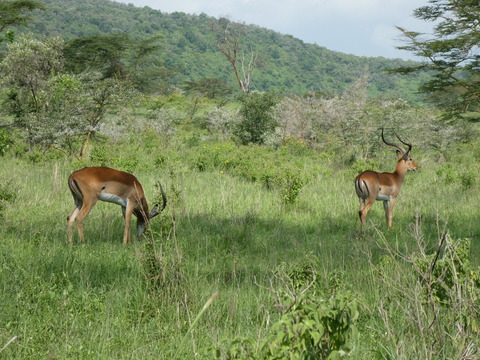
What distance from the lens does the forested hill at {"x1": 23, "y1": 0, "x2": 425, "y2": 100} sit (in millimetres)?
86750

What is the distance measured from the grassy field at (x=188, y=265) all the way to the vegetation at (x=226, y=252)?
0.02m


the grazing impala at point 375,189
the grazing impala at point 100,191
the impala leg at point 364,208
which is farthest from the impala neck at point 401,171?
the grazing impala at point 100,191

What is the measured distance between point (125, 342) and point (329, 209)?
548cm

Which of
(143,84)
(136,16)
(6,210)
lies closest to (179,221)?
(6,210)

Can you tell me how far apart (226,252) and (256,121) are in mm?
16279

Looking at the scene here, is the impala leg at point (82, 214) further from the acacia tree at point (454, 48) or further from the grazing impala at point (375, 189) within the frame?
the acacia tree at point (454, 48)

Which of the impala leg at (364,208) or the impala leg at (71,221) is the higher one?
the impala leg at (364,208)

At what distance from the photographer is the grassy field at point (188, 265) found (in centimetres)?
266

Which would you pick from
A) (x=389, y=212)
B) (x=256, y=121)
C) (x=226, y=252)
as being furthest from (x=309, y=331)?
(x=256, y=121)

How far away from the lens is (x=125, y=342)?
106 inches

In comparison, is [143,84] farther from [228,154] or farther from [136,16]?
[136,16]

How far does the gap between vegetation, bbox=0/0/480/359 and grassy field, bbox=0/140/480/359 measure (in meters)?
0.02

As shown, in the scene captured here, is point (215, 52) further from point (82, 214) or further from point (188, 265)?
point (188, 265)

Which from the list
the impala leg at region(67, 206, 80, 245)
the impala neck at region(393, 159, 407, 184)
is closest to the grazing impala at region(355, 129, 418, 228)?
the impala neck at region(393, 159, 407, 184)
